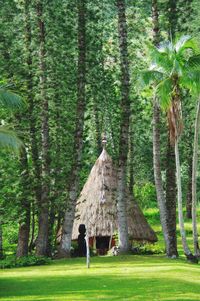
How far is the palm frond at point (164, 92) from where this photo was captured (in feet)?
86.4

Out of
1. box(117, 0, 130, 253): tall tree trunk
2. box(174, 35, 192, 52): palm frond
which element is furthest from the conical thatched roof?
box(174, 35, 192, 52): palm frond

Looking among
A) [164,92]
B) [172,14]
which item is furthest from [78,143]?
[172,14]

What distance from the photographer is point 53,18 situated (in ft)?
106

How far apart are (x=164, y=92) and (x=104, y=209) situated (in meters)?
10.0

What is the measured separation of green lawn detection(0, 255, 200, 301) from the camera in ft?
53.9

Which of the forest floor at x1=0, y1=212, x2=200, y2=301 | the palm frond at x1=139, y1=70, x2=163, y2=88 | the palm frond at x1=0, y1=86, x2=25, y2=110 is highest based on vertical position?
the palm frond at x1=139, y1=70, x2=163, y2=88

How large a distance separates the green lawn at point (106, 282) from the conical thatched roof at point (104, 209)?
780cm

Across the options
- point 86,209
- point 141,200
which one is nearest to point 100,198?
point 86,209

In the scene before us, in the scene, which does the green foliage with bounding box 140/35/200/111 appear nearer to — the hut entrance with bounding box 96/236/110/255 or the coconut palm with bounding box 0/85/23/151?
the coconut palm with bounding box 0/85/23/151

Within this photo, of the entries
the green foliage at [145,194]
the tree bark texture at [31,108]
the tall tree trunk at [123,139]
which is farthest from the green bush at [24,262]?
the green foliage at [145,194]

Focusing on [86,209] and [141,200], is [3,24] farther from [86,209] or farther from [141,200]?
[141,200]

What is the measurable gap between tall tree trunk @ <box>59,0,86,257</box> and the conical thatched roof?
3.61 metres

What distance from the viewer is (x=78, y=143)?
29.8m

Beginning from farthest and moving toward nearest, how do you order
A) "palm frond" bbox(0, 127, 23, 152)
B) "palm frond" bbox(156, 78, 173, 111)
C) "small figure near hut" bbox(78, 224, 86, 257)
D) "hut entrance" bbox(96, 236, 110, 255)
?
"hut entrance" bbox(96, 236, 110, 255), "small figure near hut" bbox(78, 224, 86, 257), "palm frond" bbox(156, 78, 173, 111), "palm frond" bbox(0, 127, 23, 152)
